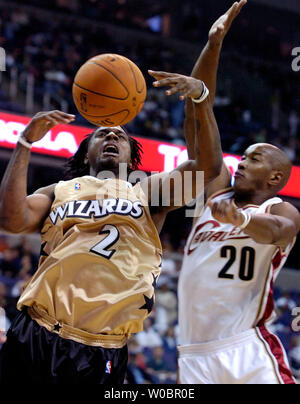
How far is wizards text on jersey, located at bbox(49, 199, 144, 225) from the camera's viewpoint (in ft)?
9.81

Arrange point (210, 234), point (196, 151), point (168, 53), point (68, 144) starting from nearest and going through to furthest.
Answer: point (196, 151) → point (210, 234) → point (68, 144) → point (168, 53)

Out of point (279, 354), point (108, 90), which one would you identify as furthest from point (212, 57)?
point (279, 354)

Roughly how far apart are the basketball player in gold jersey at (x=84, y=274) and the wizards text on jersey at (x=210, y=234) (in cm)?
57

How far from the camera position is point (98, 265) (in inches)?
114

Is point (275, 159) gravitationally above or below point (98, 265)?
above

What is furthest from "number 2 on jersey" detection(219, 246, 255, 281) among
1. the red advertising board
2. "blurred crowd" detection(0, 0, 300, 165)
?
"blurred crowd" detection(0, 0, 300, 165)

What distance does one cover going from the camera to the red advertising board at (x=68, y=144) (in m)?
8.50

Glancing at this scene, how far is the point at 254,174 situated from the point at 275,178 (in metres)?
0.14

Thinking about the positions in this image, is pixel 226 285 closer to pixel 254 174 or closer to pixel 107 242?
pixel 254 174

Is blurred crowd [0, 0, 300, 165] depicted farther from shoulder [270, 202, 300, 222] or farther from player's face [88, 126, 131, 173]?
shoulder [270, 202, 300, 222]

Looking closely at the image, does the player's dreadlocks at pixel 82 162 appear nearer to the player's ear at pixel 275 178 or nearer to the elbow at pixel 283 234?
the player's ear at pixel 275 178

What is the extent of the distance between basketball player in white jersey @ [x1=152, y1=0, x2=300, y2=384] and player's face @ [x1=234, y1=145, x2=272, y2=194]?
0.10 meters

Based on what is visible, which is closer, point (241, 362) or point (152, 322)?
point (241, 362)

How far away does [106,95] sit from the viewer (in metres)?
3.10
